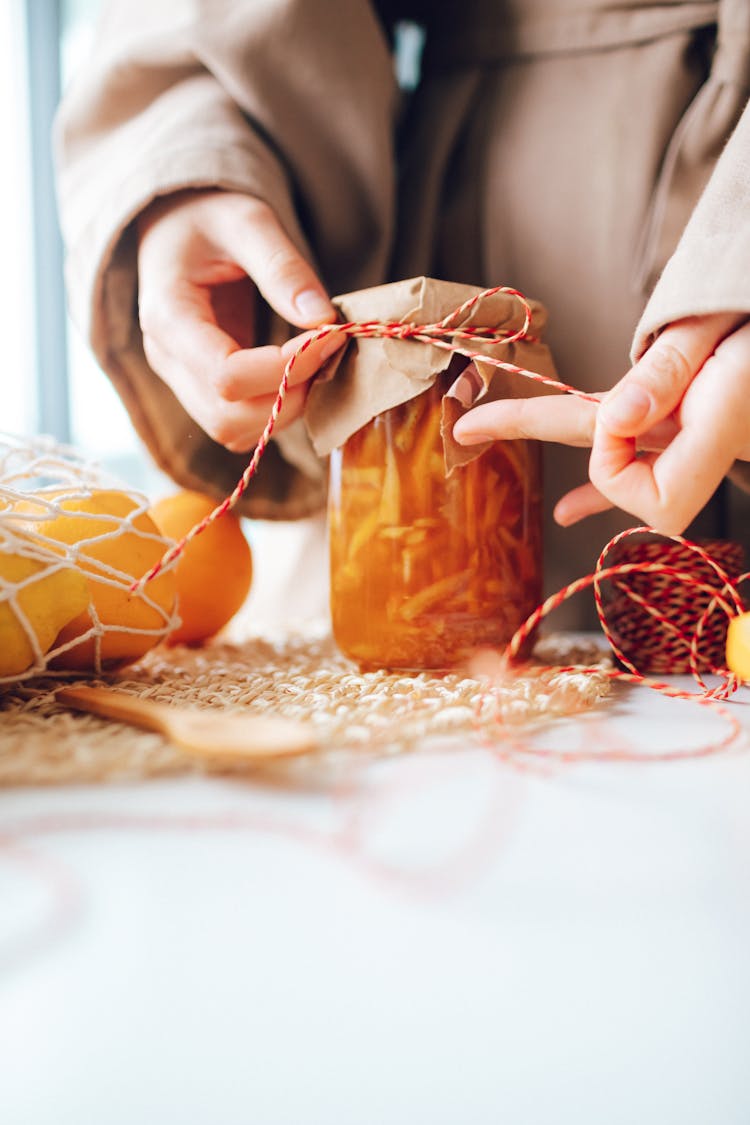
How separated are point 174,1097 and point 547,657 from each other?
383 mm

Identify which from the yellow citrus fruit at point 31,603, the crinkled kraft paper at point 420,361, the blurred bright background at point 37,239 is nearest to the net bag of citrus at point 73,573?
the yellow citrus fruit at point 31,603

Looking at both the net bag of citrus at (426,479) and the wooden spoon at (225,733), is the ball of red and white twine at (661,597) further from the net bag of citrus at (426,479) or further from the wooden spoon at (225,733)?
the wooden spoon at (225,733)

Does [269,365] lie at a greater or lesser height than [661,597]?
greater

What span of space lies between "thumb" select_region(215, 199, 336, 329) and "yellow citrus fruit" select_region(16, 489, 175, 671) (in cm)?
13

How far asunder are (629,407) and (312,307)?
18cm

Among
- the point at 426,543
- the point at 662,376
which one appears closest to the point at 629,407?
the point at 662,376

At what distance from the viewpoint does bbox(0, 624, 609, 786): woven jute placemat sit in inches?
11.3

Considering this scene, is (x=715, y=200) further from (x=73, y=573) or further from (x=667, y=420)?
(x=73, y=573)

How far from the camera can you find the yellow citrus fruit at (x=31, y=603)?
370mm

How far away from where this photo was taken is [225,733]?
292mm

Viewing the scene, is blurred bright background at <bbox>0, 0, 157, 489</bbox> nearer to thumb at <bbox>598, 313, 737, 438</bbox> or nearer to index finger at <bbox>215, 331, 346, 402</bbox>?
index finger at <bbox>215, 331, 346, 402</bbox>

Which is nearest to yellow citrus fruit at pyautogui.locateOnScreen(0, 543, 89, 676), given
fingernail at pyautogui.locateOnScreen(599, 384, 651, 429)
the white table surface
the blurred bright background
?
the white table surface

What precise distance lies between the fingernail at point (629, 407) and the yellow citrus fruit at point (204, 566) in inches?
11.2

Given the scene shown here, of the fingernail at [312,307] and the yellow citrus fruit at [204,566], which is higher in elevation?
the fingernail at [312,307]
